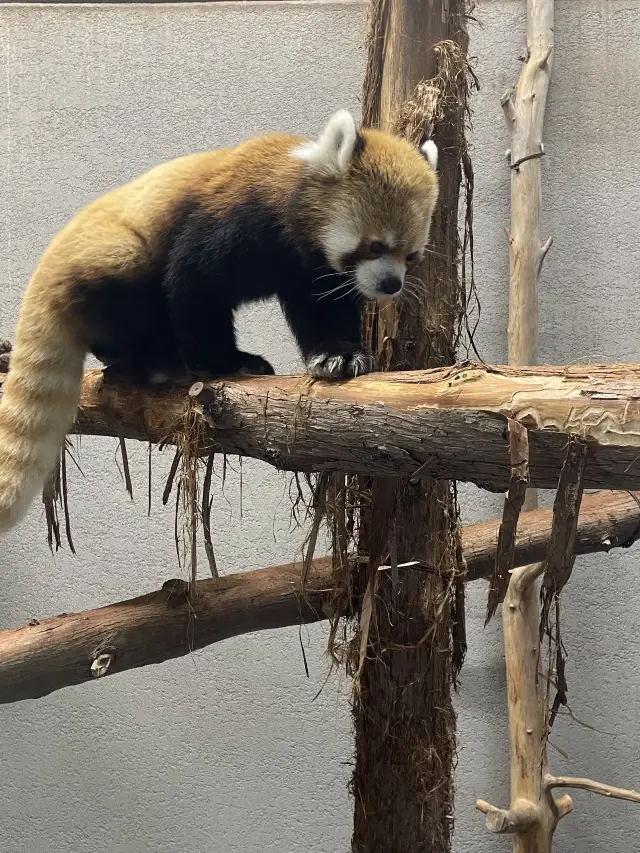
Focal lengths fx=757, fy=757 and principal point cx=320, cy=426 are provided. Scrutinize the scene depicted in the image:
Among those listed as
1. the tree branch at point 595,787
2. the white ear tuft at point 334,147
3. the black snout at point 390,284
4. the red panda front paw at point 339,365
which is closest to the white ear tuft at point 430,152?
the white ear tuft at point 334,147

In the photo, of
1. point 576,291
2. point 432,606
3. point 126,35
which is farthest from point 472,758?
point 126,35

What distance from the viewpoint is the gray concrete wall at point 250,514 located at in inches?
106

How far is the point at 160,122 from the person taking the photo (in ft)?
9.42

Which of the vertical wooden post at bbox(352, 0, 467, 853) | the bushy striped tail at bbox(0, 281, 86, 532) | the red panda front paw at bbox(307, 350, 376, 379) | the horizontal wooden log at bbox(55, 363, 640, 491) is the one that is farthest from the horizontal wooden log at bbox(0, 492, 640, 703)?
the red panda front paw at bbox(307, 350, 376, 379)

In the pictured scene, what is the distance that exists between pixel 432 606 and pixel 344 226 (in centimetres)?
87

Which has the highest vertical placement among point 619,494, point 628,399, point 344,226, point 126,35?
point 126,35

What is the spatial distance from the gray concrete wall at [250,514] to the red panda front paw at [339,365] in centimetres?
129

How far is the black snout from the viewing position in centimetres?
156

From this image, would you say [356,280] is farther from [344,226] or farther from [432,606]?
[432,606]

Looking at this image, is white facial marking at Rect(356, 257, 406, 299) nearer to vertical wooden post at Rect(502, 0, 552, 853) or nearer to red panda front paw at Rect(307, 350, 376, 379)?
red panda front paw at Rect(307, 350, 376, 379)

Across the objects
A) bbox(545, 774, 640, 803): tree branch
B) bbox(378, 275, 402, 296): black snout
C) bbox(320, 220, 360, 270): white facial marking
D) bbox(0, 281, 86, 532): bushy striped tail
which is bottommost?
bbox(545, 774, 640, 803): tree branch

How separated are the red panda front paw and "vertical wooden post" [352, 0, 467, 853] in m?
0.25

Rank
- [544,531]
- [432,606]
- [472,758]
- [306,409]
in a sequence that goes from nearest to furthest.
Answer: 1. [306,409]
2. [432,606]
3. [544,531]
4. [472,758]

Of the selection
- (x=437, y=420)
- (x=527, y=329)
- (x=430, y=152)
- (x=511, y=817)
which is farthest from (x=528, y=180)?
(x=511, y=817)
